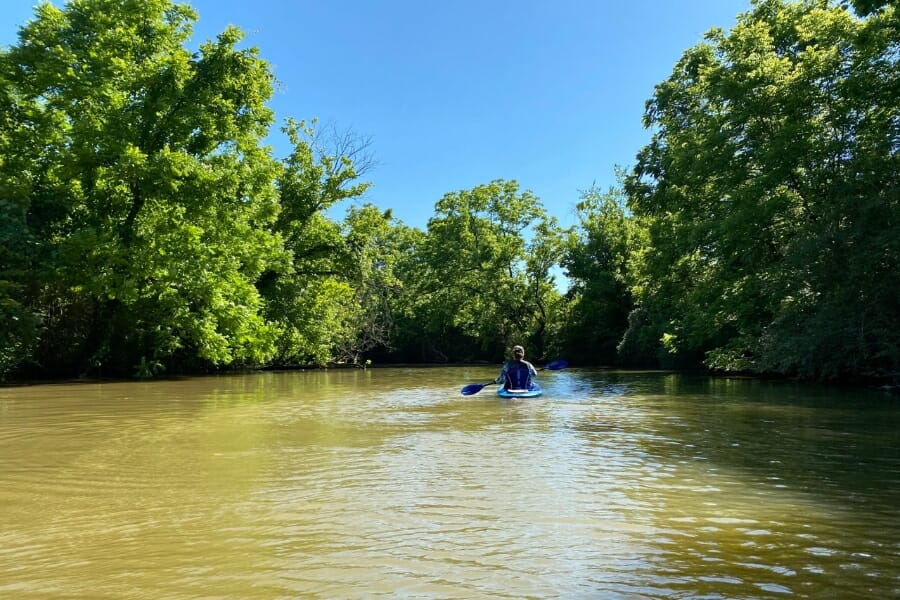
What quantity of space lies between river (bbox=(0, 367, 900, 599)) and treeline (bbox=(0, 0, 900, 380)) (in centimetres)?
926

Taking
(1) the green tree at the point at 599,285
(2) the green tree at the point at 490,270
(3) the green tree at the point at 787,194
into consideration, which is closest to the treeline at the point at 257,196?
(3) the green tree at the point at 787,194

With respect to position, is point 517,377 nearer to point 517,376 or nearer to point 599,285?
point 517,376

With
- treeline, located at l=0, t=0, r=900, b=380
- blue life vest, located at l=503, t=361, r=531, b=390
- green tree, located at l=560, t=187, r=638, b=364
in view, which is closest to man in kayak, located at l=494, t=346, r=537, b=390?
blue life vest, located at l=503, t=361, r=531, b=390

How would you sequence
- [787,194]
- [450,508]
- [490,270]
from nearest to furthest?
[450,508], [787,194], [490,270]

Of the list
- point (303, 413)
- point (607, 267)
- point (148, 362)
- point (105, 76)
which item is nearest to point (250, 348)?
Result: point (148, 362)

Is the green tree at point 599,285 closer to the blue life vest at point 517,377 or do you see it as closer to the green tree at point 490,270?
the green tree at point 490,270

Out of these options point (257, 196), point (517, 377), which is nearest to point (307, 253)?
point (257, 196)

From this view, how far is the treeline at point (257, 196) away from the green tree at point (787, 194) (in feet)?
0.23

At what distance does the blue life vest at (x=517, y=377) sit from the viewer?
16.9m

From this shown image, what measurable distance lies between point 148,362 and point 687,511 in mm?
23491

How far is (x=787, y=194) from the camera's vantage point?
21.6 meters

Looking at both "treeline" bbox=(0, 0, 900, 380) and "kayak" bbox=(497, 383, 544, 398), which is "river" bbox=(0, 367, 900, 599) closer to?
"kayak" bbox=(497, 383, 544, 398)

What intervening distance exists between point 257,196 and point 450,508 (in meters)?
23.4

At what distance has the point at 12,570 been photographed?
403 centimetres
